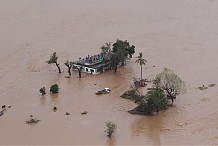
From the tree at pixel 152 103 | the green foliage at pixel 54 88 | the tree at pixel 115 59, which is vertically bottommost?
the tree at pixel 152 103

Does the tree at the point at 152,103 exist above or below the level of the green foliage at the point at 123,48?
below

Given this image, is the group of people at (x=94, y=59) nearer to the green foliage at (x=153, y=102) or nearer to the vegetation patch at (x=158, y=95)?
the vegetation patch at (x=158, y=95)

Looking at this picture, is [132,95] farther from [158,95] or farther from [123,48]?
[123,48]

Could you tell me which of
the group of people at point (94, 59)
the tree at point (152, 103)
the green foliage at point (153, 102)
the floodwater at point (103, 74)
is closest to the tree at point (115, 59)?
the floodwater at point (103, 74)

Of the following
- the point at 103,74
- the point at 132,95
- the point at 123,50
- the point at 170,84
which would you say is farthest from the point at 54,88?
the point at 170,84

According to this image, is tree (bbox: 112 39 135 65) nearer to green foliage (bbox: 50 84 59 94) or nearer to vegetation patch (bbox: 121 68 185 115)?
vegetation patch (bbox: 121 68 185 115)

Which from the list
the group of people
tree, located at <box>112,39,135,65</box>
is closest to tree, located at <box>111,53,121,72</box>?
tree, located at <box>112,39,135,65</box>
